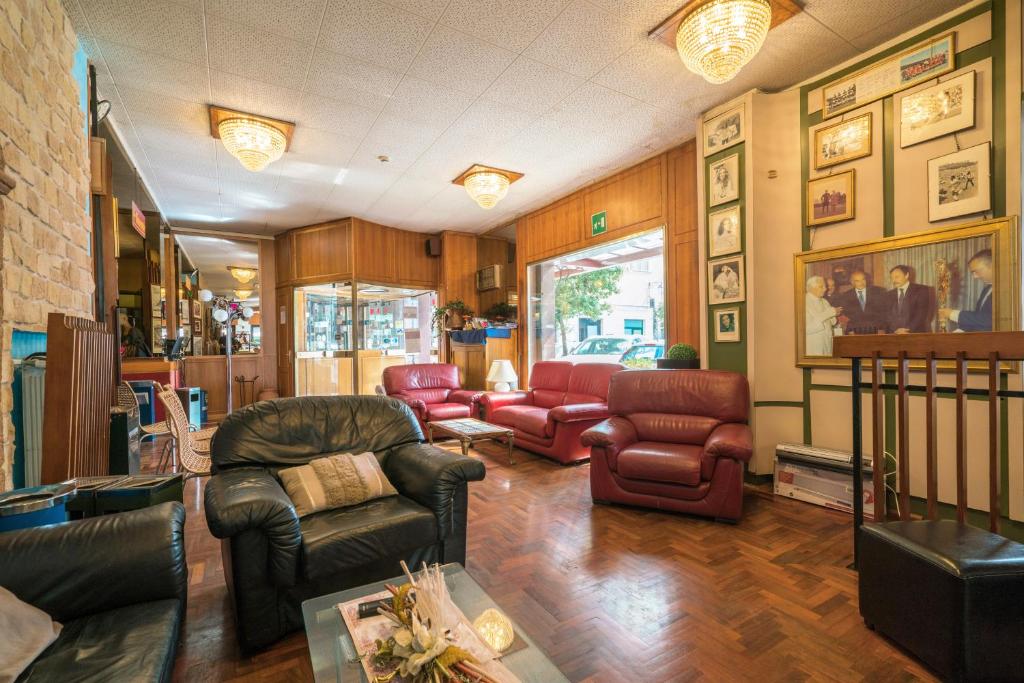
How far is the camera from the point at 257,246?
7.79 meters

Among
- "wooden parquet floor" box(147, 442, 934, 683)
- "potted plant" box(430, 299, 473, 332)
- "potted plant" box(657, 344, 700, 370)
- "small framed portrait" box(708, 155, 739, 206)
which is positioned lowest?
"wooden parquet floor" box(147, 442, 934, 683)

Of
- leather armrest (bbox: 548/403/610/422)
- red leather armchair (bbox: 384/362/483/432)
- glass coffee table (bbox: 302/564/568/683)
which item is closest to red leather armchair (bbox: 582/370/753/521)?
leather armrest (bbox: 548/403/610/422)

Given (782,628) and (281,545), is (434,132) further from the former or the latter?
(782,628)

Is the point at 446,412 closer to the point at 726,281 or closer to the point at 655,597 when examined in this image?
the point at 726,281

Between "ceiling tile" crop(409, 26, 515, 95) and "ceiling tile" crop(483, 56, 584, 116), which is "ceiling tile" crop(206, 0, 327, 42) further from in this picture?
"ceiling tile" crop(483, 56, 584, 116)

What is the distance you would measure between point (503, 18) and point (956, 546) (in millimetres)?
3265

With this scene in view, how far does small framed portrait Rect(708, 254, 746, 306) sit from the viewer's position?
11.8ft

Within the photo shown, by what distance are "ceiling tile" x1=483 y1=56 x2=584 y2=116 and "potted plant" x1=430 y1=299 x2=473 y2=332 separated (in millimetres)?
3929

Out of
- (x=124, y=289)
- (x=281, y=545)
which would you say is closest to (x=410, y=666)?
(x=281, y=545)

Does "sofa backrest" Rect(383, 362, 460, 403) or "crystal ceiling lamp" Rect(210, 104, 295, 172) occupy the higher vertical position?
"crystal ceiling lamp" Rect(210, 104, 295, 172)

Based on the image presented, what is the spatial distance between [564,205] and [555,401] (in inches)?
98.8

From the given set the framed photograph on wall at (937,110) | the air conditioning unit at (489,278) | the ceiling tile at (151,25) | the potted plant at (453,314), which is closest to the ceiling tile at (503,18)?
the ceiling tile at (151,25)

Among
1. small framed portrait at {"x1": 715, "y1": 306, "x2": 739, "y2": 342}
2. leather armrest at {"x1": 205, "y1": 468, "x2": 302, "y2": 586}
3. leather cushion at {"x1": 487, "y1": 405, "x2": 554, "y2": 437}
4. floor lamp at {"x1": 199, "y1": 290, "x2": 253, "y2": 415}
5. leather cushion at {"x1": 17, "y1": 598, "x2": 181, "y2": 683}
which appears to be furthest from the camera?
floor lamp at {"x1": 199, "y1": 290, "x2": 253, "y2": 415}

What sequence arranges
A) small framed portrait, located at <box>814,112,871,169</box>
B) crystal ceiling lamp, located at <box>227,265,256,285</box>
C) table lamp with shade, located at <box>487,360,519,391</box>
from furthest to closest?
crystal ceiling lamp, located at <box>227,265,256,285</box> < table lamp with shade, located at <box>487,360,519,391</box> < small framed portrait, located at <box>814,112,871,169</box>
